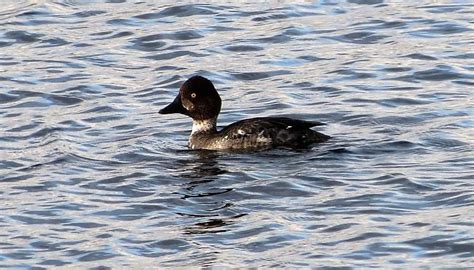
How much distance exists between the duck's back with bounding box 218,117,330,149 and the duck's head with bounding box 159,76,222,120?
817 millimetres

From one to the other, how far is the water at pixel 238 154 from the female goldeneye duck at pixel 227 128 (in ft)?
0.57

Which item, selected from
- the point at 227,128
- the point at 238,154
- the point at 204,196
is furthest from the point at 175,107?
the point at 204,196

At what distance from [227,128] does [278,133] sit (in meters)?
0.63

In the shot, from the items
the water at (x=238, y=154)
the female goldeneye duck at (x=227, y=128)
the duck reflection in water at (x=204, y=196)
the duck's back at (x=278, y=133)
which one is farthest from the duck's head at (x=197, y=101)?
the duck's back at (x=278, y=133)

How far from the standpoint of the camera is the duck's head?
15.4 m

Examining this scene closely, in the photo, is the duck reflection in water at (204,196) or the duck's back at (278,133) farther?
the duck's back at (278,133)

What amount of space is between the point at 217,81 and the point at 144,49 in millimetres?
1797

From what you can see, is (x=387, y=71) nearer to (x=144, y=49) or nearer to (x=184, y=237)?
(x=144, y=49)

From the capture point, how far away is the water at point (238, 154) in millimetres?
11430

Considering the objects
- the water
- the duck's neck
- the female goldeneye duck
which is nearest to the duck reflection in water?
the water

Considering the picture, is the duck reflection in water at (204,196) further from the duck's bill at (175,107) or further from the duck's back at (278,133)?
the duck's bill at (175,107)

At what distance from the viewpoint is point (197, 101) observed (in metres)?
15.5

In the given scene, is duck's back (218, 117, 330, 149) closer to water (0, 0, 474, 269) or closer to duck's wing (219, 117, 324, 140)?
duck's wing (219, 117, 324, 140)

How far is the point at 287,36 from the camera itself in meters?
19.2
